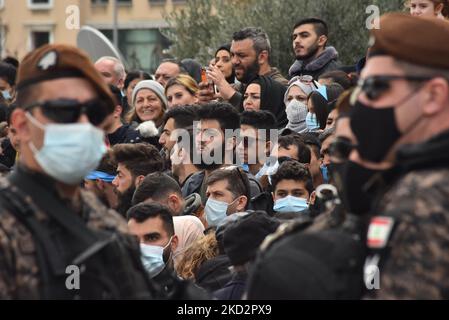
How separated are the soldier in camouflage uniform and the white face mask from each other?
5.83 m

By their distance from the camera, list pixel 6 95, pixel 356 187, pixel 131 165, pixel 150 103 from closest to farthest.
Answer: pixel 356 187, pixel 131 165, pixel 150 103, pixel 6 95

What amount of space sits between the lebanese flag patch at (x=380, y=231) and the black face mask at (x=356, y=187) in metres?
0.27

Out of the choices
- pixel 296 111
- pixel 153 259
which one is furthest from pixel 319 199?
pixel 296 111

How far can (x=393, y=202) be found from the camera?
13.0 ft

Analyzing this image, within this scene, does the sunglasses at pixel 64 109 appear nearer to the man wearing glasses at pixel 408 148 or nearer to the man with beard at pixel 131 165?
the man wearing glasses at pixel 408 148

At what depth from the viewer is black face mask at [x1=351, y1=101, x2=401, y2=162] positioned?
413cm

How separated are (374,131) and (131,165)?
5.92 m

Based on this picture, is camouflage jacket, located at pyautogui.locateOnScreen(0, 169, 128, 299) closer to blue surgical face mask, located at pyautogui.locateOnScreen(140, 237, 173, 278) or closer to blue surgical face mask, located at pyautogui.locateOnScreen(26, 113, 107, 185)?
blue surgical face mask, located at pyautogui.locateOnScreen(26, 113, 107, 185)

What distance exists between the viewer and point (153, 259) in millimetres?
7578

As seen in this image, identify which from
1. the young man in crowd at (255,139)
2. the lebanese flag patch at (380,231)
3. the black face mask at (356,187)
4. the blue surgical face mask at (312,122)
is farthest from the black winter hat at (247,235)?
the blue surgical face mask at (312,122)

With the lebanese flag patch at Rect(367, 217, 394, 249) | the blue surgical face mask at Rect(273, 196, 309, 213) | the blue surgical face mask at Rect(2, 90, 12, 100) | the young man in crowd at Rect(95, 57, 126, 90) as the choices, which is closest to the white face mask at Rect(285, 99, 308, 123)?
the blue surgical face mask at Rect(273, 196, 309, 213)

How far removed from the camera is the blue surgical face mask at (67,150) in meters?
4.45

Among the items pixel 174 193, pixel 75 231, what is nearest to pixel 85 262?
pixel 75 231

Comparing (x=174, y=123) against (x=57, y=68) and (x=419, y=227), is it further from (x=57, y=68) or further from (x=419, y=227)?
(x=419, y=227)
